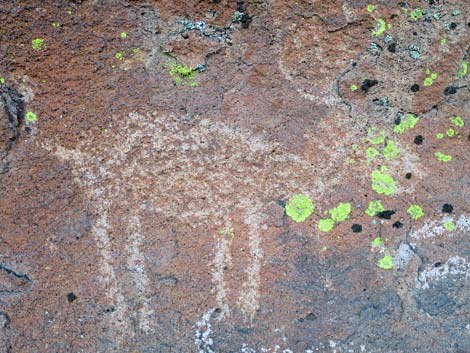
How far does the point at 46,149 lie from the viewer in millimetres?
1218

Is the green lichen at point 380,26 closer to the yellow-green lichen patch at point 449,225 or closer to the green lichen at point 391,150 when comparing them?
the green lichen at point 391,150

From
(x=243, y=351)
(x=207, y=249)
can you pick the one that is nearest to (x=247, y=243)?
(x=207, y=249)

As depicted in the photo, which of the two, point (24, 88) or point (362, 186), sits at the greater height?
point (24, 88)

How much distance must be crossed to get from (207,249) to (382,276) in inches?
15.3

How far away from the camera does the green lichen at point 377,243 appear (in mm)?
1298

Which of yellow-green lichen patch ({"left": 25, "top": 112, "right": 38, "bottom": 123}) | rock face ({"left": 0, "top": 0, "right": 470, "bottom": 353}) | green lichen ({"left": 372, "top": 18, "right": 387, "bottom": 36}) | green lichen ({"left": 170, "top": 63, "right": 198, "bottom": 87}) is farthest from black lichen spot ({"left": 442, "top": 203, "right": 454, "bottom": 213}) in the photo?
yellow-green lichen patch ({"left": 25, "top": 112, "right": 38, "bottom": 123})

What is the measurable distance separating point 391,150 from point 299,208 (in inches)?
9.2

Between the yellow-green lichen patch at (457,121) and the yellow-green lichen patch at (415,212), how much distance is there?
196mm

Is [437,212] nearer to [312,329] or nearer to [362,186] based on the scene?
[362,186]

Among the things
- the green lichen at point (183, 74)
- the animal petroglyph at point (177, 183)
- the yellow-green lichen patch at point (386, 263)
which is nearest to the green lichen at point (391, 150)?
the animal petroglyph at point (177, 183)

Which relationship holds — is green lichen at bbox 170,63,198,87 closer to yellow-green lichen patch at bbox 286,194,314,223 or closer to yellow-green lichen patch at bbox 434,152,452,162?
yellow-green lichen patch at bbox 286,194,314,223

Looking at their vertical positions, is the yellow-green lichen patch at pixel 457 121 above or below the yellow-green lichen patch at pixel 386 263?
above

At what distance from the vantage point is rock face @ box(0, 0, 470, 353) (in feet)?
3.97

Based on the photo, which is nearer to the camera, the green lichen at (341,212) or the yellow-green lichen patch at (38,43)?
the yellow-green lichen patch at (38,43)
